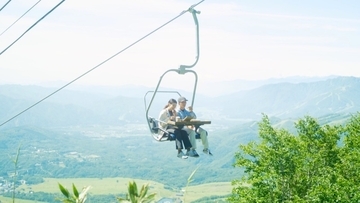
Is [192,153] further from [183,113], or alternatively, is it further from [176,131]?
[183,113]

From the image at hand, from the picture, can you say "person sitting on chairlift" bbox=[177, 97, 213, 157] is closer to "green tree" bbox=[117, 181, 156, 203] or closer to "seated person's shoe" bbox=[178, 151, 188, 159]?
"seated person's shoe" bbox=[178, 151, 188, 159]

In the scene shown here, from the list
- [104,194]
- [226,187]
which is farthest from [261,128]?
[226,187]

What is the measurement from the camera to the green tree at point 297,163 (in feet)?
57.0

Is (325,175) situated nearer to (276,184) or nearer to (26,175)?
(276,184)

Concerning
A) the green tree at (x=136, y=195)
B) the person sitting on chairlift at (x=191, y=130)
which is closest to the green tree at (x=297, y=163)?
the person sitting on chairlift at (x=191, y=130)

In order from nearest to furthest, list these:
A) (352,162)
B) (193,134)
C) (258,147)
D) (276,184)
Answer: (193,134), (352,162), (276,184), (258,147)

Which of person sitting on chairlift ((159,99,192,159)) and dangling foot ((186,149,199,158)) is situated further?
person sitting on chairlift ((159,99,192,159))

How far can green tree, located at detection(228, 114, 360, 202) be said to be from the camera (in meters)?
17.4

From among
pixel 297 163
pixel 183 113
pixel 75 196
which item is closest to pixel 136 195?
pixel 75 196

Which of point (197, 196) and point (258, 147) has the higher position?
point (258, 147)

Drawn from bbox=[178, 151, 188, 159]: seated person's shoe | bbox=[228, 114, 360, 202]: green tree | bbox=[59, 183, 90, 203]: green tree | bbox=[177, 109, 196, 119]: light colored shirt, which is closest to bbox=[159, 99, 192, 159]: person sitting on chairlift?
bbox=[178, 151, 188, 159]: seated person's shoe

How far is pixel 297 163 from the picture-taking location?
1811 cm

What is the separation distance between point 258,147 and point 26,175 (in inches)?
7282

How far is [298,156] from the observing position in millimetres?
18781
